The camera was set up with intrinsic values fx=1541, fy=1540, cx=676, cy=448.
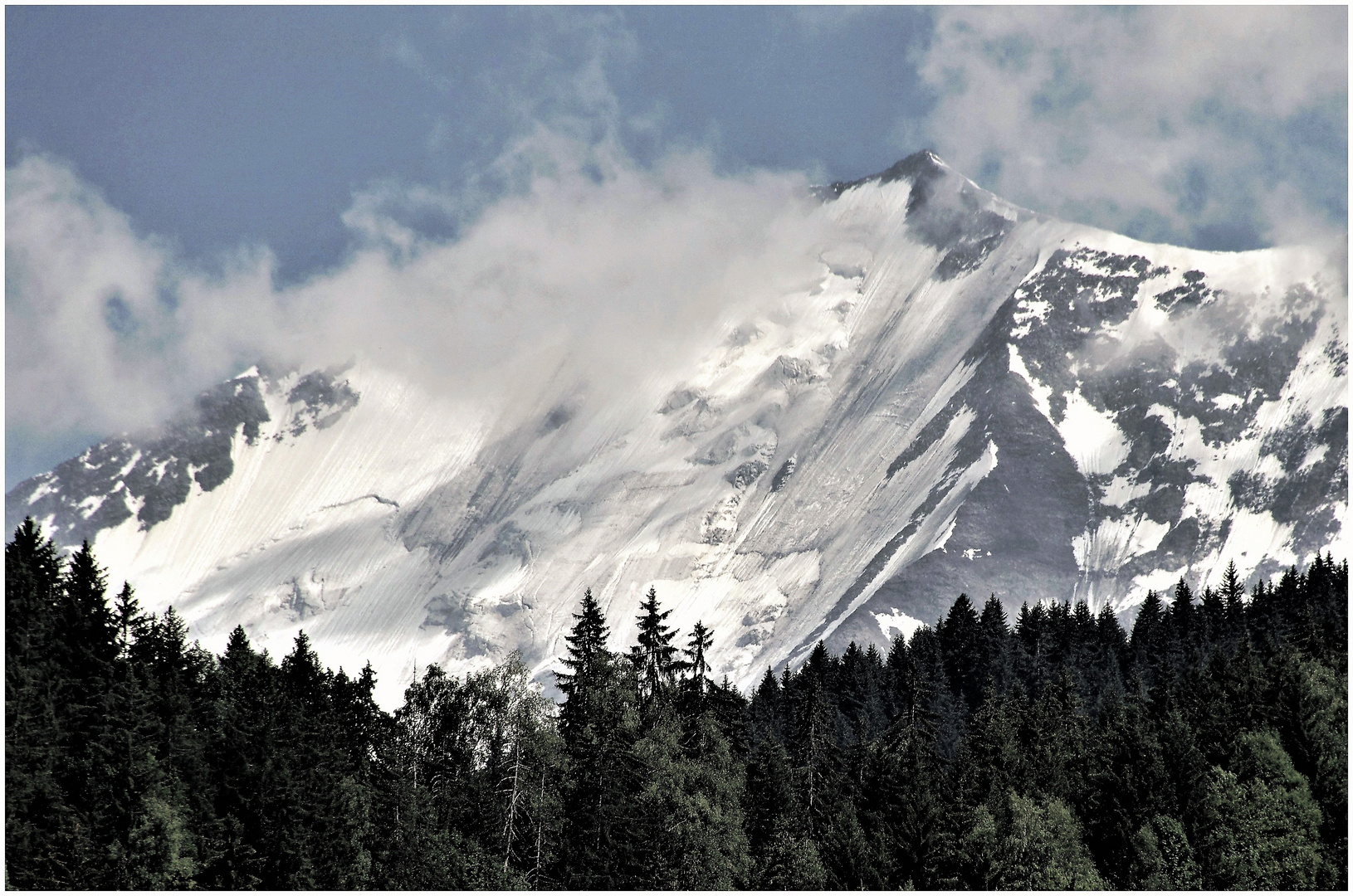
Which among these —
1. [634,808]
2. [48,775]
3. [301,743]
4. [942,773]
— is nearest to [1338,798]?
[942,773]

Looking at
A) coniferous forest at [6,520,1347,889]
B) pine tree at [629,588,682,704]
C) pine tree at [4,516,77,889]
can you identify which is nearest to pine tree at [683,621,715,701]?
coniferous forest at [6,520,1347,889]

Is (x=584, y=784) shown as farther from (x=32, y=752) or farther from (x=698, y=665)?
(x=32, y=752)

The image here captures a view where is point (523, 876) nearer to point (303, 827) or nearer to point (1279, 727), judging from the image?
point (303, 827)

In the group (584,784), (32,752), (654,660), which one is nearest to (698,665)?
(654,660)

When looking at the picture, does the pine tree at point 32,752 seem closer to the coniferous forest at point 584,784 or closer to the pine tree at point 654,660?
the coniferous forest at point 584,784

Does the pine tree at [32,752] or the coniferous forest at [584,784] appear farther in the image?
the coniferous forest at [584,784]

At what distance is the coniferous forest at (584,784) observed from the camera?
2295 inches

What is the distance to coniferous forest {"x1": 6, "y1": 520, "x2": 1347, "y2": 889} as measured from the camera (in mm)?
58281

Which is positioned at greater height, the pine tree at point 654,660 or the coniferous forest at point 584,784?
the pine tree at point 654,660

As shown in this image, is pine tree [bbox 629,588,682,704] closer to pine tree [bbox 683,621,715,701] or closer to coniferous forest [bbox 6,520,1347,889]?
coniferous forest [bbox 6,520,1347,889]

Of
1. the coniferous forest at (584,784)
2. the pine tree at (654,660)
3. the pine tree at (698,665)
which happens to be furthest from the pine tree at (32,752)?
the pine tree at (698,665)

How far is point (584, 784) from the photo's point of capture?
65.3m

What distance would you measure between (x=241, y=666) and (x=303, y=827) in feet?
73.7

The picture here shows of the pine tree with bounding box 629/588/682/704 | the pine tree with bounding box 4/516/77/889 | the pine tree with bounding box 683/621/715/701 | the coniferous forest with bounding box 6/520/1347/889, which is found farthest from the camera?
the pine tree with bounding box 683/621/715/701
